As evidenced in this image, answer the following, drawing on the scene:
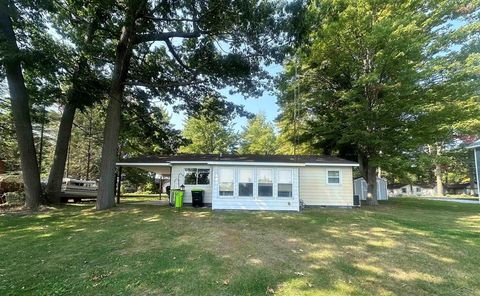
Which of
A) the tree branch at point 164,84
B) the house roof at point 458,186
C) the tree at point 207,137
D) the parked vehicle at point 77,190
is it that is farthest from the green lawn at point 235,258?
the house roof at point 458,186

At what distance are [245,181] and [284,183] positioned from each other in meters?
1.83

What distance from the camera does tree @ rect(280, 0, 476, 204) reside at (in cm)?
1532

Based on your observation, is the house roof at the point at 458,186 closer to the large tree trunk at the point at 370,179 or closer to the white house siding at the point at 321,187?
the large tree trunk at the point at 370,179

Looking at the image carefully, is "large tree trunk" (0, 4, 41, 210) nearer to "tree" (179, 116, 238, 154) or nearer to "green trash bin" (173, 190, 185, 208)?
"green trash bin" (173, 190, 185, 208)

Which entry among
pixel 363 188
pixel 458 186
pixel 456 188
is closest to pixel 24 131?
pixel 363 188

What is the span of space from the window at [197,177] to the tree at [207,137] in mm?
20241

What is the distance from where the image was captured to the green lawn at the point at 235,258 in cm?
473

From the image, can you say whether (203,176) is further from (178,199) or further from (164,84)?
(164,84)

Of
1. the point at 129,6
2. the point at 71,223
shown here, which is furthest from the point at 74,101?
the point at 71,223

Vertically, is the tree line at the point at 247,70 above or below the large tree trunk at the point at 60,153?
above

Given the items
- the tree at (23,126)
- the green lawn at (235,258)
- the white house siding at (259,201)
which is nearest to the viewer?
the green lawn at (235,258)

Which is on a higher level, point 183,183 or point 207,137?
point 207,137

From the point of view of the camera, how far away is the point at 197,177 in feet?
49.9

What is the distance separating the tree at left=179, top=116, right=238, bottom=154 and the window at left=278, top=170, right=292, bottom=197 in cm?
2324
